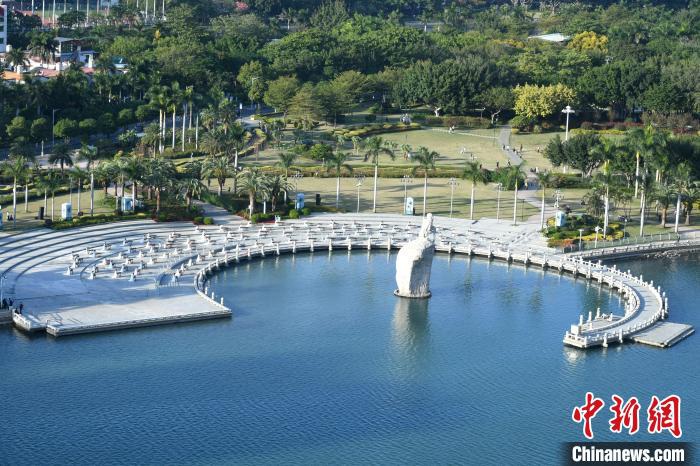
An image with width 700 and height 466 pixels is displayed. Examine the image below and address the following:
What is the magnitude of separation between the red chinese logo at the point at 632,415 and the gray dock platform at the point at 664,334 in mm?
14749

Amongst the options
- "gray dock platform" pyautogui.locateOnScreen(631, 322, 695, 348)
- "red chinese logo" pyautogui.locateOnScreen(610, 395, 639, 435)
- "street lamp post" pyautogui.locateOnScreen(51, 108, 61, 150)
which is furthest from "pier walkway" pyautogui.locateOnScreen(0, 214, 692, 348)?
"street lamp post" pyautogui.locateOnScreen(51, 108, 61, 150)

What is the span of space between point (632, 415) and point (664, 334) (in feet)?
70.8

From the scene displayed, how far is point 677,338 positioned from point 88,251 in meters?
55.3

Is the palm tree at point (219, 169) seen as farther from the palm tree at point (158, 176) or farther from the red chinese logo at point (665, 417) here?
the red chinese logo at point (665, 417)

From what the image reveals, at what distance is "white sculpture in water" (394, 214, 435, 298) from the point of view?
380 ft

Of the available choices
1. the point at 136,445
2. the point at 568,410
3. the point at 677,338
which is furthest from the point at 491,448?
the point at 677,338

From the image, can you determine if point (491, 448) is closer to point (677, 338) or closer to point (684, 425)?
point (684, 425)

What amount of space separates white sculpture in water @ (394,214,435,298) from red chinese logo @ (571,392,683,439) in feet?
90.7

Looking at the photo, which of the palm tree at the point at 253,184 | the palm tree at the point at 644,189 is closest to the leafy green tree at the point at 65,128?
the palm tree at the point at 253,184

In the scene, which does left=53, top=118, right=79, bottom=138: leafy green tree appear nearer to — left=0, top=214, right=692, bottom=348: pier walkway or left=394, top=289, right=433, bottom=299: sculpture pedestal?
left=0, top=214, right=692, bottom=348: pier walkway

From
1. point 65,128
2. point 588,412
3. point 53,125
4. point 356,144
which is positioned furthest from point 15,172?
point 588,412

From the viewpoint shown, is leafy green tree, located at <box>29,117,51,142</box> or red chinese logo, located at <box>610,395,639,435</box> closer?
red chinese logo, located at <box>610,395,639,435</box>

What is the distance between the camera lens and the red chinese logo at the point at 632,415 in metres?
87.5

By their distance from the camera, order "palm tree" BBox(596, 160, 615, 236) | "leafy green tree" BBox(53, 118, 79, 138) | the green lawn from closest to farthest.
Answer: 1. "palm tree" BBox(596, 160, 615, 236)
2. the green lawn
3. "leafy green tree" BBox(53, 118, 79, 138)
